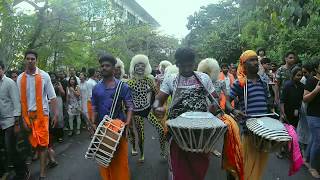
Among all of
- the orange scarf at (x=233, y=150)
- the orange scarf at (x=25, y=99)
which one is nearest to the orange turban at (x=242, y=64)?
the orange scarf at (x=233, y=150)

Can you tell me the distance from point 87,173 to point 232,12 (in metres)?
39.4

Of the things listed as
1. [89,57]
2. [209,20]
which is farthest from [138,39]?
[209,20]

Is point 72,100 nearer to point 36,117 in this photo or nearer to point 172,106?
point 36,117

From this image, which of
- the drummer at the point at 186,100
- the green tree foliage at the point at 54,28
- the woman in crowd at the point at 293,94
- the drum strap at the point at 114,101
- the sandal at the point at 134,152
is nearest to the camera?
the drummer at the point at 186,100

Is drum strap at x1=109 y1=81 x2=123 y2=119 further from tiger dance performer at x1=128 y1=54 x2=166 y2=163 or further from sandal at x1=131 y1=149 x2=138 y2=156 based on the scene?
sandal at x1=131 y1=149 x2=138 y2=156

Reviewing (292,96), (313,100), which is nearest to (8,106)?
(313,100)

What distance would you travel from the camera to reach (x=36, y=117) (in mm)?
6676

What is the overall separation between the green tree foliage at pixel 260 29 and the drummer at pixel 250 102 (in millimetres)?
741

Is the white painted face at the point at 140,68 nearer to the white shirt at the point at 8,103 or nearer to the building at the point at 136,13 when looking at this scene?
the white shirt at the point at 8,103

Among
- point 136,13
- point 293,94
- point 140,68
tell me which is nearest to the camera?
point 293,94

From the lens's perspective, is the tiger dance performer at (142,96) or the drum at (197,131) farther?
the tiger dance performer at (142,96)

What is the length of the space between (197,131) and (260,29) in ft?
49.1

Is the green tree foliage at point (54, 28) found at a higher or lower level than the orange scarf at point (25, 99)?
higher

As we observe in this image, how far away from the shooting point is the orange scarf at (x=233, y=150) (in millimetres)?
4746
